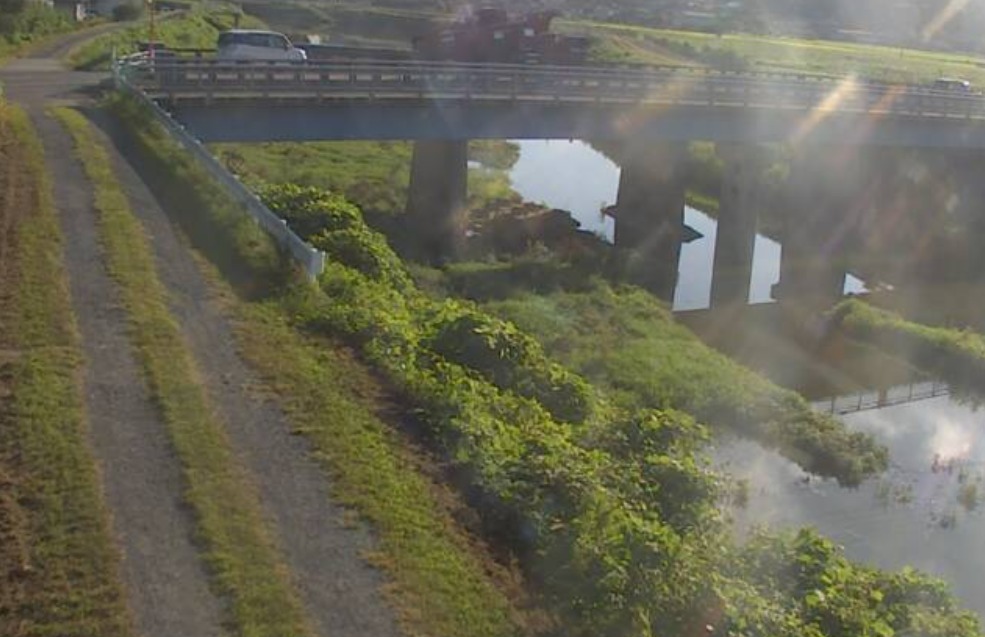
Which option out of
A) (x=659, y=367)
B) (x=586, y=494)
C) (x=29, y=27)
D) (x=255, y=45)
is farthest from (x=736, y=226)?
(x=29, y=27)

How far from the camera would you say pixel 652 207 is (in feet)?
138

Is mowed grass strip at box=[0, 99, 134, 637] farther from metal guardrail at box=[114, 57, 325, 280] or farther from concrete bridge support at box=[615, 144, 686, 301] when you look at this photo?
concrete bridge support at box=[615, 144, 686, 301]

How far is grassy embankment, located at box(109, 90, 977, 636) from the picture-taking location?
33.7 feet

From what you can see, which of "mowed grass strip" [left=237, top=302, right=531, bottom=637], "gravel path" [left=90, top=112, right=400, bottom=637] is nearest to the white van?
"gravel path" [left=90, top=112, right=400, bottom=637]

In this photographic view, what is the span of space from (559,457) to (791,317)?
76.1 feet

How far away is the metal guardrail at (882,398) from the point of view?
25203 mm

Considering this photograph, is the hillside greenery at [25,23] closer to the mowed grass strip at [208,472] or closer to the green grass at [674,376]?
the green grass at [674,376]

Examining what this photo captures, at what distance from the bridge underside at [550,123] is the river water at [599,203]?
4.85m

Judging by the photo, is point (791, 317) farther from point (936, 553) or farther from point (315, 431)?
point (315, 431)

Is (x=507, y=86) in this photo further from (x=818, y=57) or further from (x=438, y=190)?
(x=818, y=57)

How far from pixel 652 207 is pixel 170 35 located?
33.5 metres

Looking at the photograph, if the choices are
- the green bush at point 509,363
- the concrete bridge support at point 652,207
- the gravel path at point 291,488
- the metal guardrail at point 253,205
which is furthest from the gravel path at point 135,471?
the concrete bridge support at point 652,207

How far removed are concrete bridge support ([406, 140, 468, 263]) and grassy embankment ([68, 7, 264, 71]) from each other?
44.7ft

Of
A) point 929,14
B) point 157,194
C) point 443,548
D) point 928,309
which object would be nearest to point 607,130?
point 928,309
